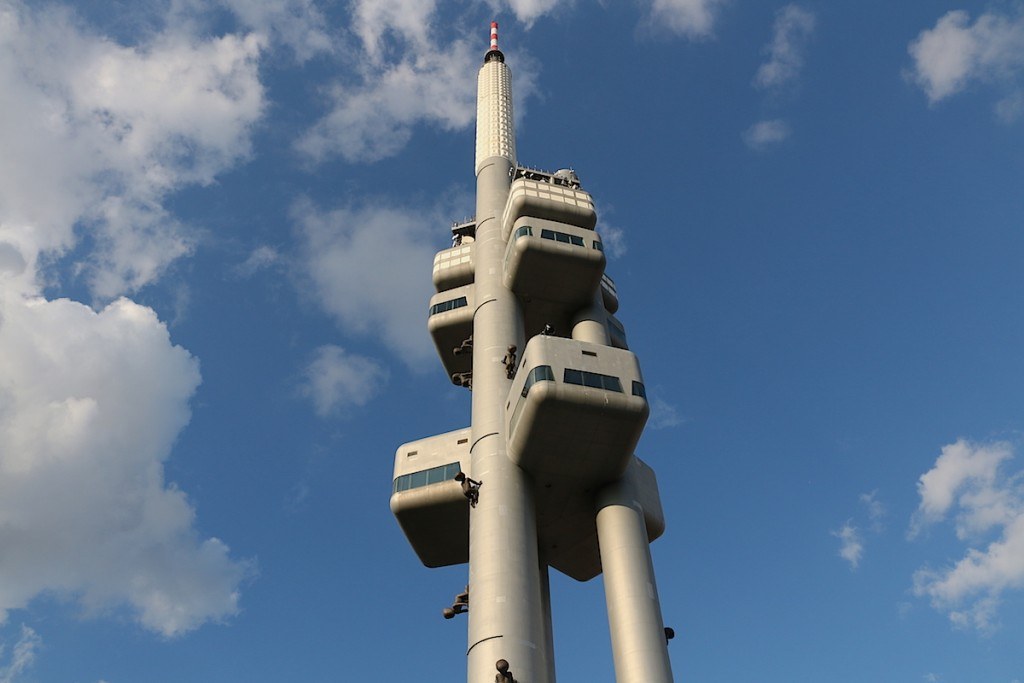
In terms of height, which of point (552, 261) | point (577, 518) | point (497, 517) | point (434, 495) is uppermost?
point (552, 261)

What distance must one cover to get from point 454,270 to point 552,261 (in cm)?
1145

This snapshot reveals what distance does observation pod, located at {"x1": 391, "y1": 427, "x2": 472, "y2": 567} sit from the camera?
5162 centimetres

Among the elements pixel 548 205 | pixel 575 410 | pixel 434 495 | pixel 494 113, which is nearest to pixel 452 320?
pixel 548 205

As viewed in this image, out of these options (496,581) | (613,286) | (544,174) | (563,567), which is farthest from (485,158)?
(496,581)

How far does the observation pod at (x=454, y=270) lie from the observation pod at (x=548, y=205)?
14.5 ft

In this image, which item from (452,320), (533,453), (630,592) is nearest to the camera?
(630,592)

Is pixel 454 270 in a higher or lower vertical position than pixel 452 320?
higher

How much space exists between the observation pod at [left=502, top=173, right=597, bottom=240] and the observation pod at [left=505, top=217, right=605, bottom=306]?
1860 millimetres

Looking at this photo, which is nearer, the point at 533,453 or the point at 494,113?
the point at 533,453

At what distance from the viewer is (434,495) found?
51531 mm

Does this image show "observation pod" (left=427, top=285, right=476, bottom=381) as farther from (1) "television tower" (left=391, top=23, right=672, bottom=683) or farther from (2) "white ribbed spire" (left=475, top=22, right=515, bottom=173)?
(2) "white ribbed spire" (left=475, top=22, right=515, bottom=173)

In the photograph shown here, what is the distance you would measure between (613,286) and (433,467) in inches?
982

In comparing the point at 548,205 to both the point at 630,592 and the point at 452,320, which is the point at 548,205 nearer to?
the point at 452,320

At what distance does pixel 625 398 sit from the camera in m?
45.9
